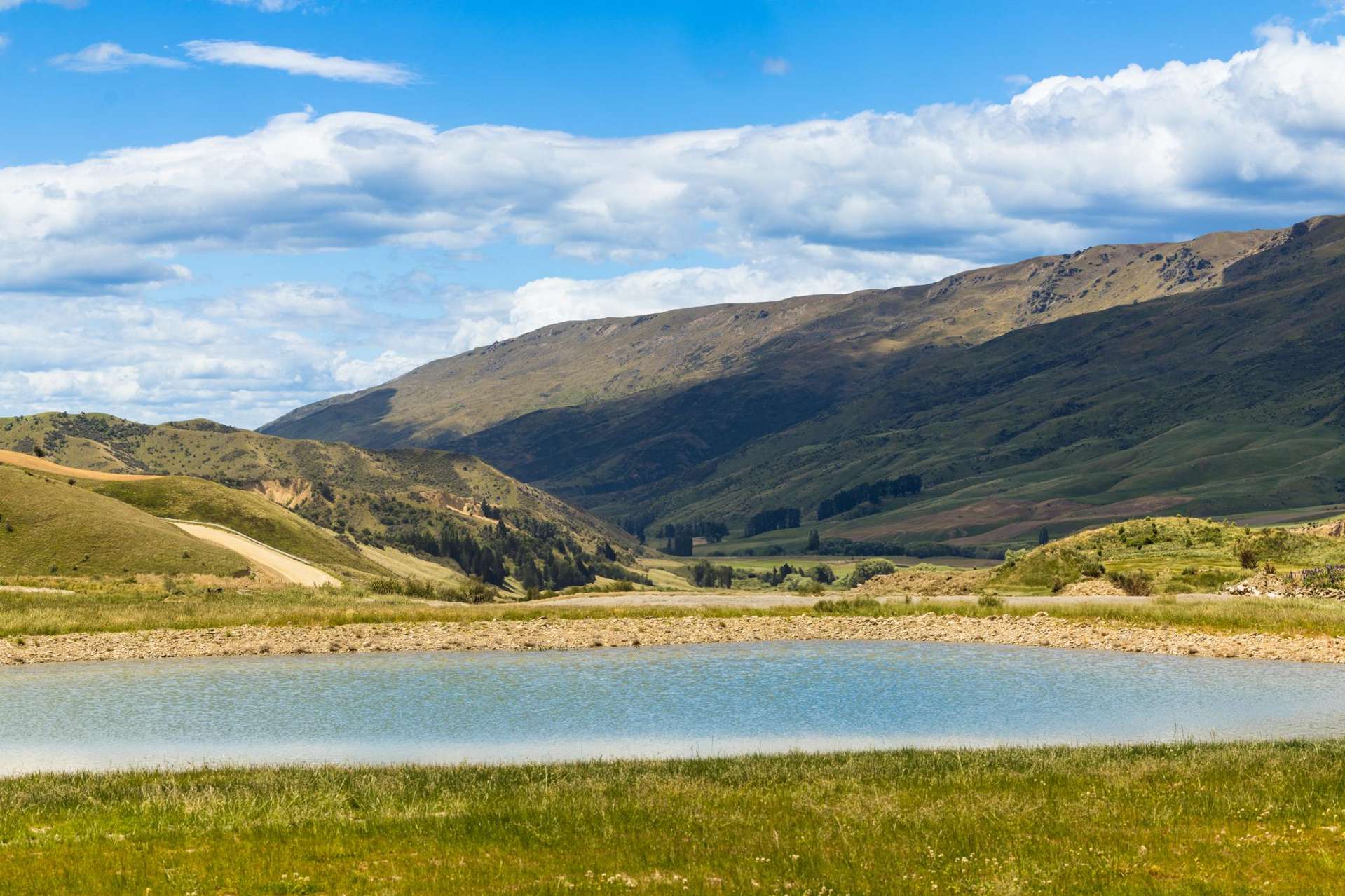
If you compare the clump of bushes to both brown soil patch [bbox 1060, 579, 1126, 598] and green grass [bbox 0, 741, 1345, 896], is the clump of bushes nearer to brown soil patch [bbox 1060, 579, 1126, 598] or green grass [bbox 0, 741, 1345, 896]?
brown soil patch [bbox 1060, 579, 1126, 598]

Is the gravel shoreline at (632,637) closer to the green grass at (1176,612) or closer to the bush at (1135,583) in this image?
the green grass at (1176,612)

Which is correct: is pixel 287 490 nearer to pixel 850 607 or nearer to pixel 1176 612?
pixel 850 607

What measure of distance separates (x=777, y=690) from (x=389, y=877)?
2767 cm

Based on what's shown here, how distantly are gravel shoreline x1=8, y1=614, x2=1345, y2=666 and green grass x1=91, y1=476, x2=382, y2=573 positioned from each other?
51367 mm

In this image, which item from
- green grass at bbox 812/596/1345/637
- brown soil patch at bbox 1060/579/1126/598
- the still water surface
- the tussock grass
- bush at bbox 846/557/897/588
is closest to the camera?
the still water surface

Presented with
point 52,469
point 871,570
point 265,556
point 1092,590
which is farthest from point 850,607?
point 871,570

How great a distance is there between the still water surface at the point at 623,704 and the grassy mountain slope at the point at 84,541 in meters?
37.1

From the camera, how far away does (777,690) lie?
45.6 m

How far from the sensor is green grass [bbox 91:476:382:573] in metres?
115

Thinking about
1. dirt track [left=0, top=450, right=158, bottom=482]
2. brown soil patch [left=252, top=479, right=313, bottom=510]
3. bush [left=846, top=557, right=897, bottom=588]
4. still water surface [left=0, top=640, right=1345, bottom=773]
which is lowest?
bush [left=846, top=557, right=897, bottom=588]

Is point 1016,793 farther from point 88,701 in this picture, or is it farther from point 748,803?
point 88,701

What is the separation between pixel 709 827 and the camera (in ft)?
73.8

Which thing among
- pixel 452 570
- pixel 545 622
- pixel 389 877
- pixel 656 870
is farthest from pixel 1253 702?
pixel 452 570

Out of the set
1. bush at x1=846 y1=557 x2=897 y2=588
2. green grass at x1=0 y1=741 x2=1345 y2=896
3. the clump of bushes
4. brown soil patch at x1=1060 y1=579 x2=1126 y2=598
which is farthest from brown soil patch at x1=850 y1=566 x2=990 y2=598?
bush at x1=846 y1=557 x2=897 y2=588
